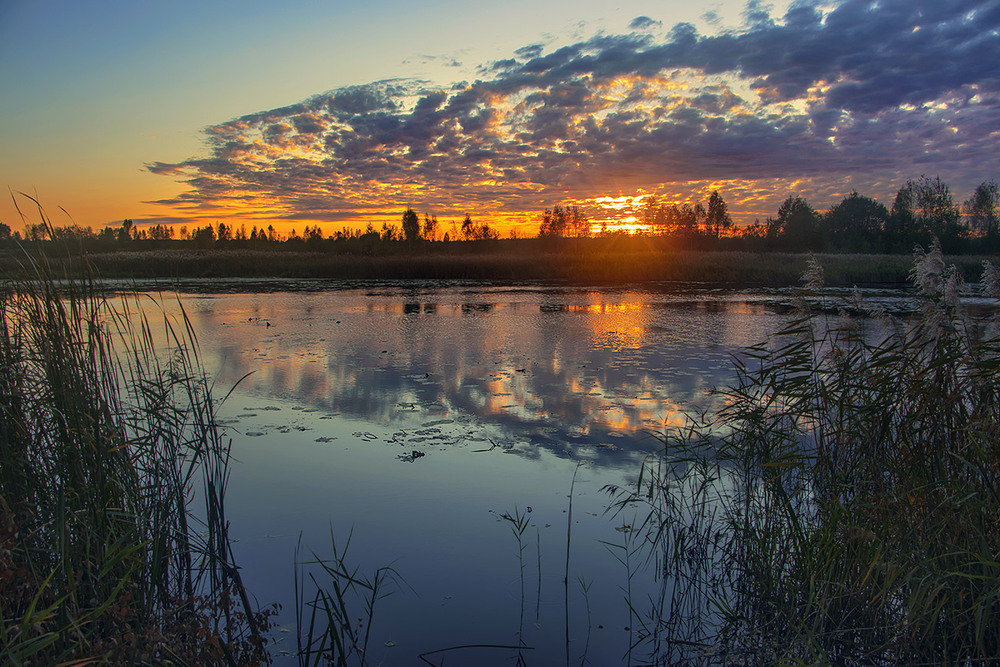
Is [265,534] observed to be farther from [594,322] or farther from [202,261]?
[202,261]

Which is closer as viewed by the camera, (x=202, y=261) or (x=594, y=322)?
(x=594, y=322)

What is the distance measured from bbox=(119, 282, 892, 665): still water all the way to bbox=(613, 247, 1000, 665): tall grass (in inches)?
16.0

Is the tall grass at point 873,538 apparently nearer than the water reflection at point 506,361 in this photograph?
Yes

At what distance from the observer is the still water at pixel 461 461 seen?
307cm

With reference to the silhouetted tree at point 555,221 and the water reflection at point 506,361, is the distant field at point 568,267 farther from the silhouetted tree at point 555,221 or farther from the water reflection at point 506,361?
the silhouetted tree at point 555,221

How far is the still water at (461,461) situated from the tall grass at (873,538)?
1.33 ft

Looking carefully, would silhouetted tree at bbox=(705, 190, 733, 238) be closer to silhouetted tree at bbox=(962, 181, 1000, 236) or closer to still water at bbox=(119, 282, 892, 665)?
silhouetted tree at bbox=(962, 181, 1000, 236)

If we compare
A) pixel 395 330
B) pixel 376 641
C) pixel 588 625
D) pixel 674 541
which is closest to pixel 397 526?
pixel 376 641

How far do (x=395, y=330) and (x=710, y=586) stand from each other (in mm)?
10161

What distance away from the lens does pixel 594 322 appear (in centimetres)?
1390

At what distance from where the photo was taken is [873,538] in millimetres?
2486

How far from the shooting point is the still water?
3070 mm

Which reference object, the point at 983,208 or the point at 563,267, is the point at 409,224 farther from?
the point at 983,208

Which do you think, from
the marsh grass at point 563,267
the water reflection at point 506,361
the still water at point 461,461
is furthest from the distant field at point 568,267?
the still water at point 461,461
